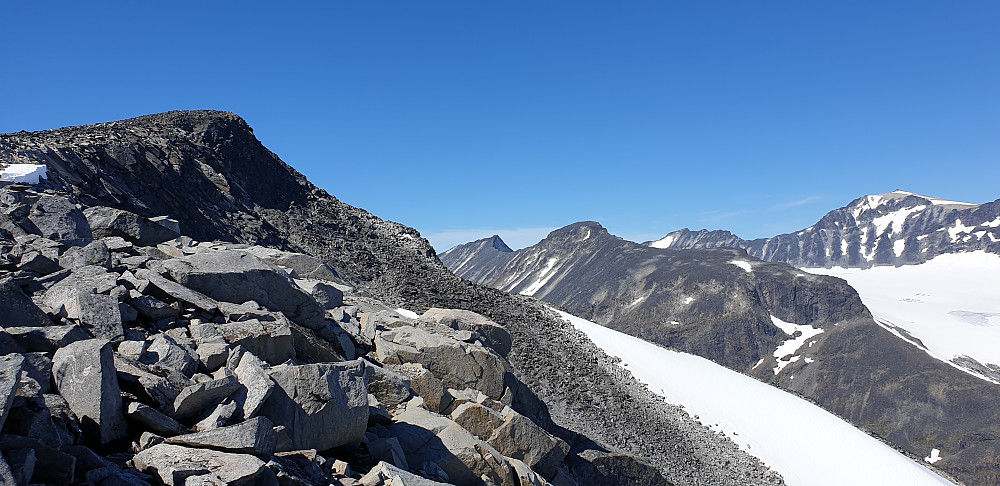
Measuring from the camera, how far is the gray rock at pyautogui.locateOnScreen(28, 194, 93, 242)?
12.3m

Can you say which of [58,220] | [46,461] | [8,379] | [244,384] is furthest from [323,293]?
[46,461]

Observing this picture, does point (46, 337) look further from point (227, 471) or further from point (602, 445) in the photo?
point (602, 445)

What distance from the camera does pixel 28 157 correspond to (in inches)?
891

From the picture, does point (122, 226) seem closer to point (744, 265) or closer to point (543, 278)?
point (744, 265)

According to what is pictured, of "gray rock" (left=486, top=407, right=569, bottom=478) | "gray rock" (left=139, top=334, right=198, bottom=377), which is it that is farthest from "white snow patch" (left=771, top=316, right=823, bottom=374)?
"gray rock" (left=139, top=334, right=198, bottom=377)

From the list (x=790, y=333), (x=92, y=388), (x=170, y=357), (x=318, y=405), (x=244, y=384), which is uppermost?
(x=790, y=333)

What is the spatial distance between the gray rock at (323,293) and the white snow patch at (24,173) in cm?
1093

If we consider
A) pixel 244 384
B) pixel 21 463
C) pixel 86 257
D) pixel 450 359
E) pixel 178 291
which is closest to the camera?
pixel 21 463

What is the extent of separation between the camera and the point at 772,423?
30312mm

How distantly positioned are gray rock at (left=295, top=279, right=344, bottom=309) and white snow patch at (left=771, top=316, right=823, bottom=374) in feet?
371

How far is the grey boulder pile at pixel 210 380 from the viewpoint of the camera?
6336mm

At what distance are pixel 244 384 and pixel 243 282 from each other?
171 inches

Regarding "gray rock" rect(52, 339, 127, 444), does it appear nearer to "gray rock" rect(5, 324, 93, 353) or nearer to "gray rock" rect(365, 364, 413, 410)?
"gray rock" rect(5, 324, 93, 353)

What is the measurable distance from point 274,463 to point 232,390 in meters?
1.38
